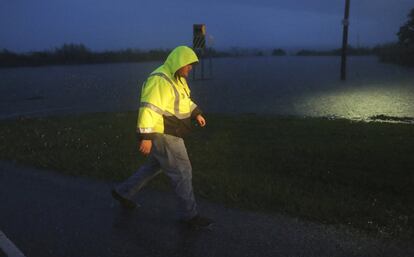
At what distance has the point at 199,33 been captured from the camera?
2523cm

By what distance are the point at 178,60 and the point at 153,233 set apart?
1704mm

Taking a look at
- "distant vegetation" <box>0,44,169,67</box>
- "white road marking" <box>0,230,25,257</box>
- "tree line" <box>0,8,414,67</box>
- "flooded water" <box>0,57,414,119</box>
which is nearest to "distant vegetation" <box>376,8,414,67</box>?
"tree line" <box>0,8,414,67</box>

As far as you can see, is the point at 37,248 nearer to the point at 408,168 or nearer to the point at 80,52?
the point at 408,168

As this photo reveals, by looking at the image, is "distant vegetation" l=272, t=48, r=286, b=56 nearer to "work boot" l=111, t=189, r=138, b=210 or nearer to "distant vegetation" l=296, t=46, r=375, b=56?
"distant vegetation" l=296, t=46, r=375, b=56

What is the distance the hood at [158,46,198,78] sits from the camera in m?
5.00

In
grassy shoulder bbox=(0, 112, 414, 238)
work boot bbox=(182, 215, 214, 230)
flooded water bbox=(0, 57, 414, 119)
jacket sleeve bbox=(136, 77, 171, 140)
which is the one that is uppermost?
jacket sleeve bbox=(136, 77, 171, 140)

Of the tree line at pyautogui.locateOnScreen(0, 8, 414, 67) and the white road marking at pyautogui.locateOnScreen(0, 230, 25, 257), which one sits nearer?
the white road marking at pyautogui.locateOnScreen(0, 230, 25, 257)

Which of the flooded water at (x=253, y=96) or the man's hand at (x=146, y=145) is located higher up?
the man's hand at (x=146, y=145)

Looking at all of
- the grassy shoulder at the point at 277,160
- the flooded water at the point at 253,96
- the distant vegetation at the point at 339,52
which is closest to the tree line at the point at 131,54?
the distant vegetation at the point at 339,52

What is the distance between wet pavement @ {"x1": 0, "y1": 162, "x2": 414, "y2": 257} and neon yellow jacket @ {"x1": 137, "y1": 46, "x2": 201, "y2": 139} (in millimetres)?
1010

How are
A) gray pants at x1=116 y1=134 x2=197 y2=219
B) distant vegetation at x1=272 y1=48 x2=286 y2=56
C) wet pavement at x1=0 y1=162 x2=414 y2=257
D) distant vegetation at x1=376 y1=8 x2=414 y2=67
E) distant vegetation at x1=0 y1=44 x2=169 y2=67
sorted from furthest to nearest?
1. distant vegetation at x1=272 y1=48 x2=286 y2=56
2. distant vegetation at x1=0 y1=44 x2=169 y2=67
3. distant vegetation at x1=376 y1=8 x2=414 y2=67
4. gray pants at x1=116 y1=134 x2=197 y2=219
5. wet pavement at x1=0 y1=162 x2=414 y2=257

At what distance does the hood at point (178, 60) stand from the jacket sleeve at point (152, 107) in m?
0.15

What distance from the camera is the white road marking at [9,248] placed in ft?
15.1

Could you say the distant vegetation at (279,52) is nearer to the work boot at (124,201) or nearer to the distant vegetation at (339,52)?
the distant vegetation at (339,52)
